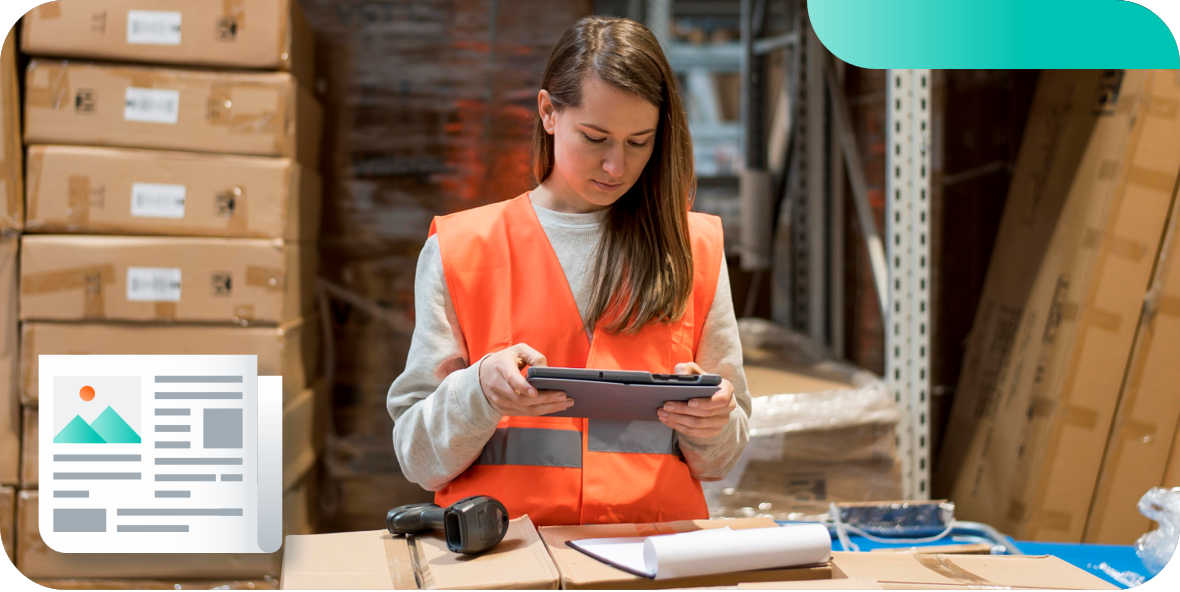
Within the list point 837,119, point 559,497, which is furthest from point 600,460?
point 837,119

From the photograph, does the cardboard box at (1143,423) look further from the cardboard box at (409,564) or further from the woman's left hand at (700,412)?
the cardboard box at (409,564)

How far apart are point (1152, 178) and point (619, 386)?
1.86 metres

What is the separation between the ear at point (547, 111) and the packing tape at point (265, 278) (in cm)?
116

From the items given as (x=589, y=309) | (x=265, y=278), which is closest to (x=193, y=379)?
(x=589, y=309)

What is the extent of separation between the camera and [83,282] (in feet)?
6.61

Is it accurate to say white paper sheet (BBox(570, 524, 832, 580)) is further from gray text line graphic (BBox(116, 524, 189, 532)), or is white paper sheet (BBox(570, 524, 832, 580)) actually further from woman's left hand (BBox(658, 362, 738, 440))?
gray text line graphic (BBox(116, 524, 189, 532))

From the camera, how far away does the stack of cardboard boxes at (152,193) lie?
78.5 inches

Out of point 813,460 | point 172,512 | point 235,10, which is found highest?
point 235,10

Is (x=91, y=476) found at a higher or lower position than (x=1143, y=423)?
higher

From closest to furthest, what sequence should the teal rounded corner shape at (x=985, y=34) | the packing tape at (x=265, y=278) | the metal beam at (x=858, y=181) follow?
the teal rounded corner shape at (x=985, y=34) → the packing tape at (x=265, y=278) → the metal beam at (x=858, y=181)

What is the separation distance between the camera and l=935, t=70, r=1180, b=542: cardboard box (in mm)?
2076

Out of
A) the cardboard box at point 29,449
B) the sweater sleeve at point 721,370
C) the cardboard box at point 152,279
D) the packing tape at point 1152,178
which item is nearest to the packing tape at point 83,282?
the cardboard box at point 152,279

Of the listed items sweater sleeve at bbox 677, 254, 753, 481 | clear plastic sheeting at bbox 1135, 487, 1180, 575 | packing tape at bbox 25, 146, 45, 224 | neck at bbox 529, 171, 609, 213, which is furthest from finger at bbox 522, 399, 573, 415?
packing tape at bbox 25, 146, 45, 224

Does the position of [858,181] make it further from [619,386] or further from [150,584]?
[150,584]
